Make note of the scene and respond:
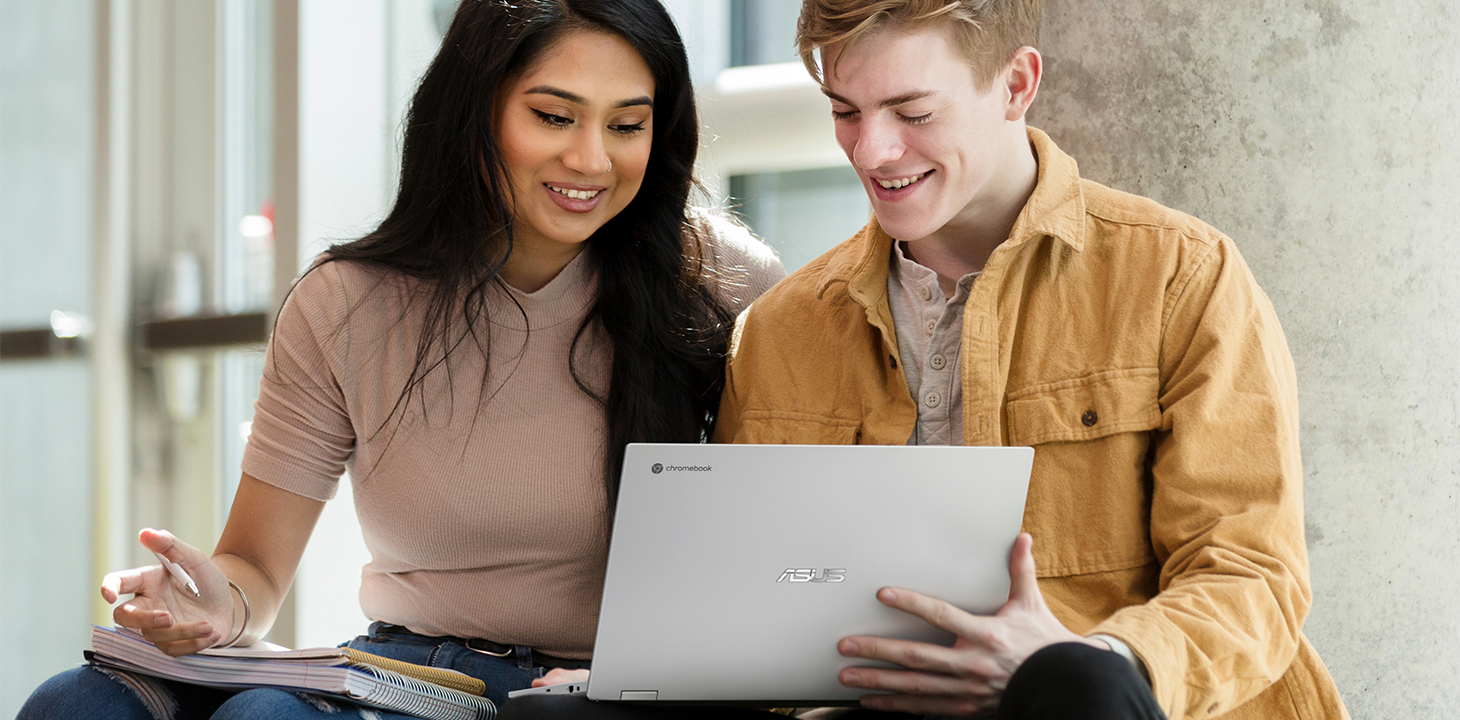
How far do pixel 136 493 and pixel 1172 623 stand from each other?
3304mm

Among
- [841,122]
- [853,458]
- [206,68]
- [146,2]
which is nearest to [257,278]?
[206,68]

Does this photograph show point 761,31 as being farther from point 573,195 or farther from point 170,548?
point 170,548

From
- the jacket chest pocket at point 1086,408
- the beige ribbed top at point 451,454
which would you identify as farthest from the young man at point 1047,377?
the beige ribbed top at point 451,454

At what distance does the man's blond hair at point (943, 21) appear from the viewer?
4.37 ft

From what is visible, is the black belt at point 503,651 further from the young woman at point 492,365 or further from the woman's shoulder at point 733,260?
the woman's shoulder at point 733,260

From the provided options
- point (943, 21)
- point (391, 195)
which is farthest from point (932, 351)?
point (391, 195)

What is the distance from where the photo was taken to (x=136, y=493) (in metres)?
3.64

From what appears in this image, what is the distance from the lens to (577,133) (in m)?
1.65

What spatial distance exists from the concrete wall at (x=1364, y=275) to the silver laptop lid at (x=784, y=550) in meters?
0.59

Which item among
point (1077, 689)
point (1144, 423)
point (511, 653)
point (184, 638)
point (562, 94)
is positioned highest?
point (562, 94)

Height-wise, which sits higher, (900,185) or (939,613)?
(900,185)

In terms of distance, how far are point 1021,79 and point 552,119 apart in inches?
23.9

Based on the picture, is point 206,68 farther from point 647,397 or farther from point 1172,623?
point 1172,623

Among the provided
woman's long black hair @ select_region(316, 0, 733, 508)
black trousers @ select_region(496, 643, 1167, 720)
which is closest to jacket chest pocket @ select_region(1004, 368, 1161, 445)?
black trousers @ select_region(496, 643, 1167, 720)
